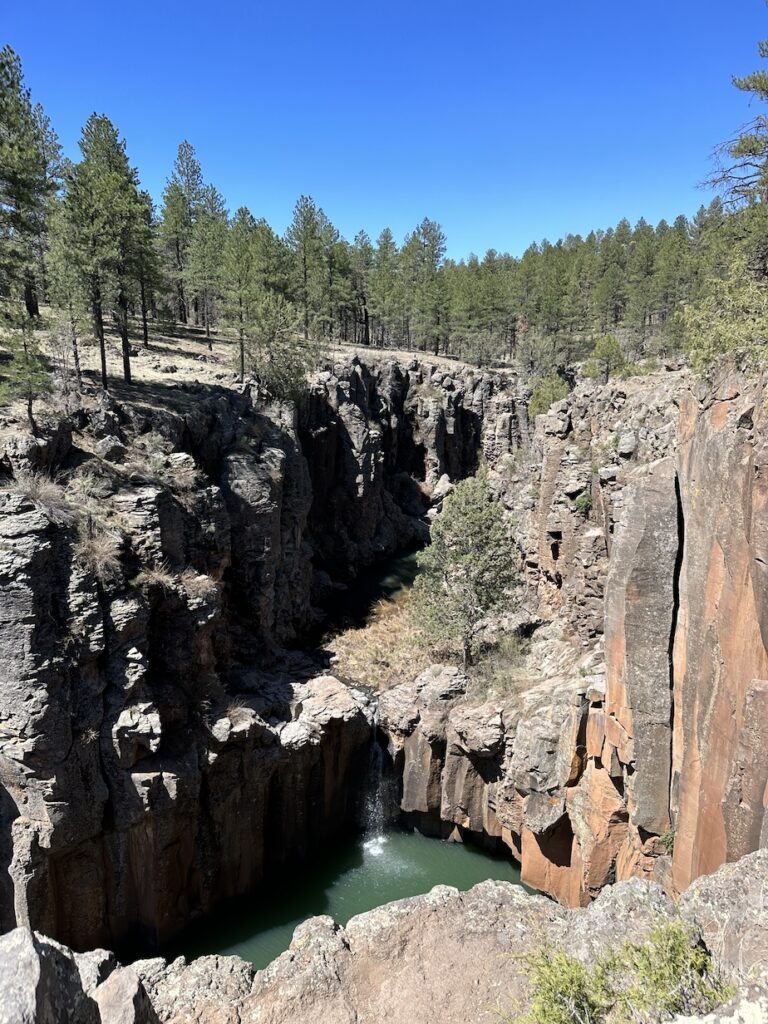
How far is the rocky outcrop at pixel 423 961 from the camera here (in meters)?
7.39

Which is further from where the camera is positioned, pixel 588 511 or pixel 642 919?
pixel 588 511

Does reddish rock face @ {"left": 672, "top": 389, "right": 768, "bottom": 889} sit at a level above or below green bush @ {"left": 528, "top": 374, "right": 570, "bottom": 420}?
below

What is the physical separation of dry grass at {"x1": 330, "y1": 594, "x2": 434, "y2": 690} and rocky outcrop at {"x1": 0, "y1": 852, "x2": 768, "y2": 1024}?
1536 centimetres

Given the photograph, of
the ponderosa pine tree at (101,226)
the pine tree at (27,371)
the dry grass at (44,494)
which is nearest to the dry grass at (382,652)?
the dry grass at (44,494)

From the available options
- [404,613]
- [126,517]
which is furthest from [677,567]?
[404,613]

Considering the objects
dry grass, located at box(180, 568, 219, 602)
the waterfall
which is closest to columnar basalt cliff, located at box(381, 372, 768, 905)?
the waterfall

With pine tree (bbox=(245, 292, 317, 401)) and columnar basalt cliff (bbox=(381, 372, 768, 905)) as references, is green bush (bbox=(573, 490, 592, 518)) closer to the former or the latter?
columnar basalt cliff (bbox=(381, 372, 768, 905))

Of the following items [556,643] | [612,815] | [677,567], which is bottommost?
[612,815]

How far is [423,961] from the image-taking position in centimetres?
962

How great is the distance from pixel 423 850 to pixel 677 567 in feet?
45.0

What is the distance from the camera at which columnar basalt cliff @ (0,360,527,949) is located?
48.8 ft

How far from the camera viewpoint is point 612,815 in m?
15.9

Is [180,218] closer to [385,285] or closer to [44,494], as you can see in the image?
[385,285]

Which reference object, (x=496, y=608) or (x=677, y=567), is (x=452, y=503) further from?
(x=677, y=567)
